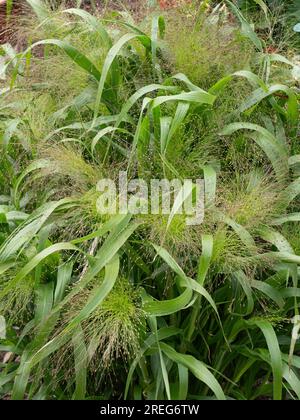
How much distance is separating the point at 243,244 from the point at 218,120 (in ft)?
1.16

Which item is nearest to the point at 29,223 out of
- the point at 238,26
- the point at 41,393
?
the point at 41,393

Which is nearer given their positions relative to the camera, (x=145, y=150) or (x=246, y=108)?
(x=145, y=150)

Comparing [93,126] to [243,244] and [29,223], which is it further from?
[243,244]

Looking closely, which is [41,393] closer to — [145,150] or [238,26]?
[145,150]

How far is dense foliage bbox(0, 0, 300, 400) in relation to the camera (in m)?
1.31

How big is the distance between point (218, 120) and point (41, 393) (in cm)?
76

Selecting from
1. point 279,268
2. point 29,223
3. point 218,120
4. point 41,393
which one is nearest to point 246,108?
point 218,120

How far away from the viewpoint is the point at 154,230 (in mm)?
1321

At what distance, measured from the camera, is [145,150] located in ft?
4.85

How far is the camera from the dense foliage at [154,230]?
51.6 inches
